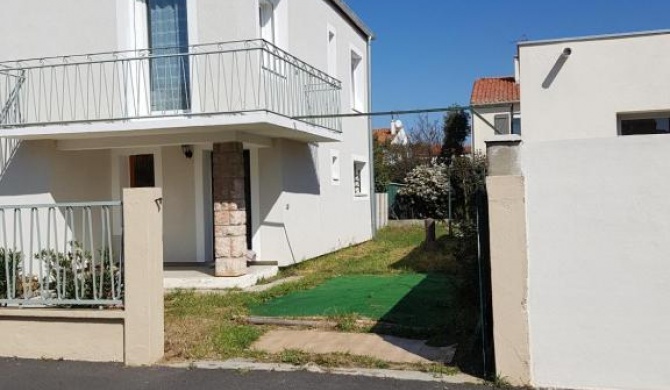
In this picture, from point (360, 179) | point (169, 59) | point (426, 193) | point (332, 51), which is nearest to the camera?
point (169, 59)

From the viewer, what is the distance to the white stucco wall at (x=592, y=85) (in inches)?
411

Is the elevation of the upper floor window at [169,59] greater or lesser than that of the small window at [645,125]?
greater

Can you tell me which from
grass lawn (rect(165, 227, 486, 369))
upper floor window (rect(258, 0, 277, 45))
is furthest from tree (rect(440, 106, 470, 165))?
upper floor window (rect(258, 0, 277, 45))

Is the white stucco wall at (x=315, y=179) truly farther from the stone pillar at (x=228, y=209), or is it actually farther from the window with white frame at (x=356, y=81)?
the stone pillar at (x=228, y=209)

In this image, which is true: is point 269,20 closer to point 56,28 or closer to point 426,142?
point 56,28

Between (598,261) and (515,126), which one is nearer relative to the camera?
(598,261)

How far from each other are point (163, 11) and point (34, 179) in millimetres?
3994

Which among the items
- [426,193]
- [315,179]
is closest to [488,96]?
[426,193]

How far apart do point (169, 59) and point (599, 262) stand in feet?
29.1

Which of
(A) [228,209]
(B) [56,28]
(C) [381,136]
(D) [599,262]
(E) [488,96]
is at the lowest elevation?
(D) [599,262]

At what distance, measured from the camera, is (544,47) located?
10664 mm

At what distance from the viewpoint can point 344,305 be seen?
9086 millimetres

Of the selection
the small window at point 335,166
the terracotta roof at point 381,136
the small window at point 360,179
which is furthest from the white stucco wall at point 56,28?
the terracotta roof at point 381,136

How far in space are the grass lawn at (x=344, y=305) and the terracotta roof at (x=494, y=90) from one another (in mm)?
21752
